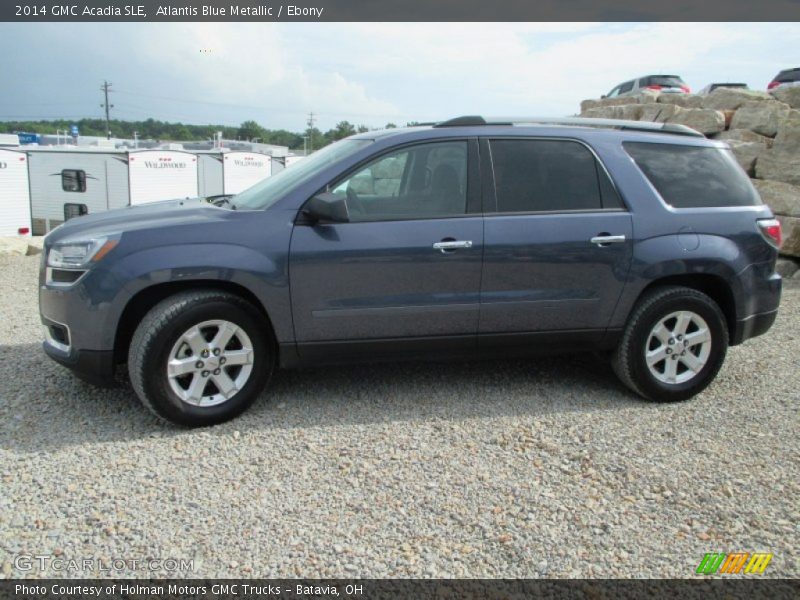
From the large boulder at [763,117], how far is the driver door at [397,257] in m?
9.00

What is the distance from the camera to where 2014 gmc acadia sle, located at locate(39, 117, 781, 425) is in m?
3.70

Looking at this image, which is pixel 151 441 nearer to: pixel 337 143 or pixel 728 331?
pixel 337 143

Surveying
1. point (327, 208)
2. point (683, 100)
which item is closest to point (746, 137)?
point (683, 100)

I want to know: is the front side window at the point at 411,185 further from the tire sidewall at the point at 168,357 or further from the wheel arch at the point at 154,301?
the tire sidewall at the point at 168,357

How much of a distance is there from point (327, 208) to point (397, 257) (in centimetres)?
52

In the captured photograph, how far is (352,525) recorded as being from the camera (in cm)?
288

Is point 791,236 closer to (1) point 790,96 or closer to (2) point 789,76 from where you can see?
(1) point 790,96

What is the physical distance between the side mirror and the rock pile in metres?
7.29

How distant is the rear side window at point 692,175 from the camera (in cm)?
439

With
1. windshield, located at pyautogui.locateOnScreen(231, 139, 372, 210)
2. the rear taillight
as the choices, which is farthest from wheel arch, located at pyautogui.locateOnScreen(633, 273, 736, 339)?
windshield, located at pyautogui.locateOnScreen(231, 139, 372, 210)

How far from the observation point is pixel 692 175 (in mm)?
4457

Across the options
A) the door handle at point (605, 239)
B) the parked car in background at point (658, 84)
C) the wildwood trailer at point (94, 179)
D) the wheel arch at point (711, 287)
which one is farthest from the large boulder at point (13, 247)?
the parked car in background at point (658, 84)

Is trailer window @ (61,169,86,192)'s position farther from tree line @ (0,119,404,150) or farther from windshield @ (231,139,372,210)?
tree line @ (0,119,404,150)

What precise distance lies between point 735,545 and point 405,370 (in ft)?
8.34
